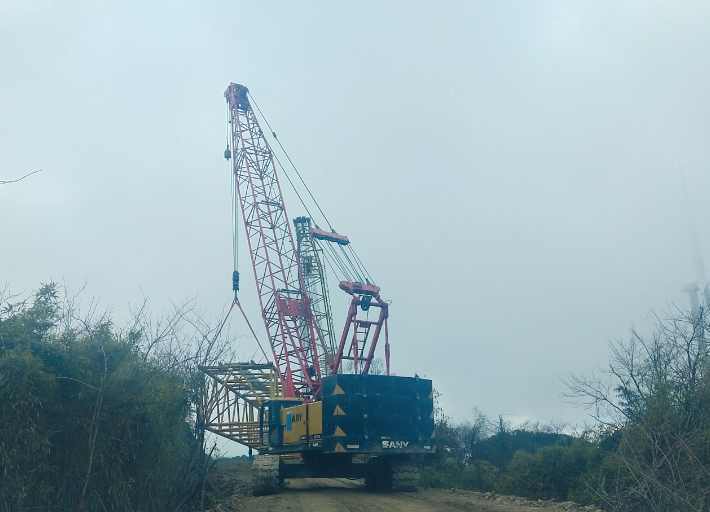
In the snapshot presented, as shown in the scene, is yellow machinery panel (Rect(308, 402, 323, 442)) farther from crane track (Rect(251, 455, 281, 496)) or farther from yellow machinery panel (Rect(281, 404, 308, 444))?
crane track (Rect(251, 455, 281, 496))

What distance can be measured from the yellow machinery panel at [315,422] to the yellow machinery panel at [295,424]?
0.26 meters

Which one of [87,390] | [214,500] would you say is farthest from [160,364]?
[214,500]

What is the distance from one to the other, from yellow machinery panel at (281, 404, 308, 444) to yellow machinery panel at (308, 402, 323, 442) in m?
0.26

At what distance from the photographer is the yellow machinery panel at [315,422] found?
19.3 meters

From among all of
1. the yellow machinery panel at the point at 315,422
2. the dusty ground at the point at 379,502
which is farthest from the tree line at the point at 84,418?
the yellow machinery panel at the point at 315,422

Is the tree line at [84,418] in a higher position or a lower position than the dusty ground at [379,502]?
higher

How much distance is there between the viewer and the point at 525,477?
21609 mm

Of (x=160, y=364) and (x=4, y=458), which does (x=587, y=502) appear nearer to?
(x=160, y=364)

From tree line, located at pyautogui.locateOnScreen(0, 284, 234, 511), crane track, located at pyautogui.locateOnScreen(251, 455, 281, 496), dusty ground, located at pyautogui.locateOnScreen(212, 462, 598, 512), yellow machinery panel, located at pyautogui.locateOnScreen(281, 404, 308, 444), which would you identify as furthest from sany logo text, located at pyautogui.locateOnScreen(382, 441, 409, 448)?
tree line, located at pyautogui.locateOnScreen(0, 284, 234, 511)

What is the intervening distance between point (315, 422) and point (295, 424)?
150cm

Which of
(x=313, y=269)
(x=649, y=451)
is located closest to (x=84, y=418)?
(x=649, y=451)

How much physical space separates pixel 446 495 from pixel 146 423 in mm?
11642

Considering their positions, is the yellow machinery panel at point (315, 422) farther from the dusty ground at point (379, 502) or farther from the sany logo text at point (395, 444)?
the sany logo text at point (395, 444)

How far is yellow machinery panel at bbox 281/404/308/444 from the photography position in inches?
796
